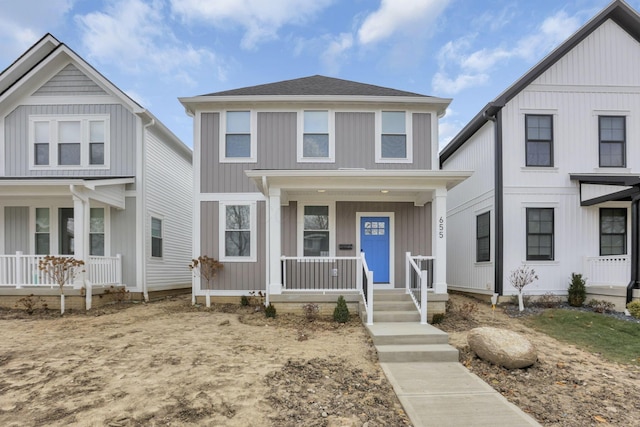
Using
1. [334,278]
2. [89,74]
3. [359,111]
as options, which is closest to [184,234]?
[89,74]

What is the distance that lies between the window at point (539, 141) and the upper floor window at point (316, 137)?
5503 mm

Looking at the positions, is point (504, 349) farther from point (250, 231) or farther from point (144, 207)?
point (144, 207)

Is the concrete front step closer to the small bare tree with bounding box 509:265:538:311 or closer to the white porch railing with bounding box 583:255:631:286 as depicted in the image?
the small bare tree with bounding box 509:265:538:311

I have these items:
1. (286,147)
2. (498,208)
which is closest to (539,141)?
(498,208)

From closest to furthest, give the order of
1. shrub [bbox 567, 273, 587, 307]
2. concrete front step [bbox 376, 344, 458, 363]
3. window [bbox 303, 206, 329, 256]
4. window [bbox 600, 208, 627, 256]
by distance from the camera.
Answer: concrete front step [bbox 376, 344, 458, 363] → shrub [bbox 567, 273, 587, 307] → window [bbox 303, 206, 329, 256] → window [bbox 600, 208, 627, 256]

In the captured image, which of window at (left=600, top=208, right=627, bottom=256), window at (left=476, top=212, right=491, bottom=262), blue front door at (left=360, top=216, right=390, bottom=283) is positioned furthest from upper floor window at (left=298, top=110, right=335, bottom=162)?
window at (left=600, top=208, right=627, bottom=256)

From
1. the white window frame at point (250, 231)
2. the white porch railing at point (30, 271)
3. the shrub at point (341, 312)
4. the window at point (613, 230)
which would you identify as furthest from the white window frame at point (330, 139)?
the window at point (613, 230)

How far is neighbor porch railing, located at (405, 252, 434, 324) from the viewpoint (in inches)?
272

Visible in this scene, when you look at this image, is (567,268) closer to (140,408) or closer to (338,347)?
(338,347)

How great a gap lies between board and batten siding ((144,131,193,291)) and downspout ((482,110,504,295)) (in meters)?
9.82

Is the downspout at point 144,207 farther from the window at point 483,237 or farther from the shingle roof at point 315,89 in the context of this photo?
the window at point 483,237

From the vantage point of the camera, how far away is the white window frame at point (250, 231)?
9578 mm

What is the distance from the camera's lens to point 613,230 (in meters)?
9.85

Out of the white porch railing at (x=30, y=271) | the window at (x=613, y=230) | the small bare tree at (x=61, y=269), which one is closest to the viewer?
the small bare tree at (x=61, y=269)
